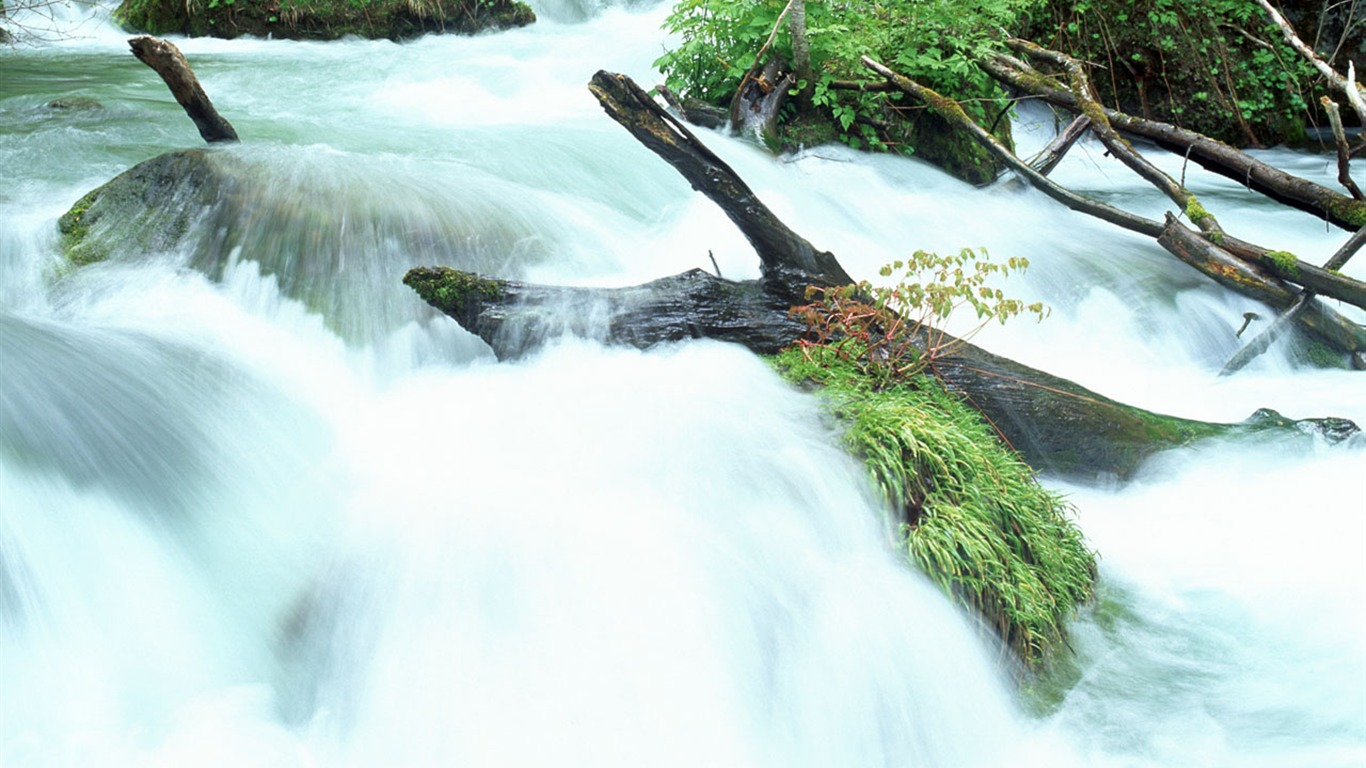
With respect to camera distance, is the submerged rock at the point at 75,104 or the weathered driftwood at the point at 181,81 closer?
the weathered driftwood at the point at 181,81

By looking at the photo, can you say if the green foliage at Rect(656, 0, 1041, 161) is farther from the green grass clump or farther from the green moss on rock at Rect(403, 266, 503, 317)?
the green grass clump

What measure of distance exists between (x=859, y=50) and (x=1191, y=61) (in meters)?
4.92

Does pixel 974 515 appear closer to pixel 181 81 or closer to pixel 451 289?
pixel 451 289

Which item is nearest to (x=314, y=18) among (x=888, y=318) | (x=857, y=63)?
(x=857, y=63)

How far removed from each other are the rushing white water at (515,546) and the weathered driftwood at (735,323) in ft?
0.44

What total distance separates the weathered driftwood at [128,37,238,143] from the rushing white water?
2.66ft

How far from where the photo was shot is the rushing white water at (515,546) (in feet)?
10.2

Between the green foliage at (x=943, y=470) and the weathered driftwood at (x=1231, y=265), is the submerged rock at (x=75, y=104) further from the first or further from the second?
the weathered driftwood at (x=1231, y=265)

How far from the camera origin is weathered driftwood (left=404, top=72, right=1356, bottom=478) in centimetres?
454

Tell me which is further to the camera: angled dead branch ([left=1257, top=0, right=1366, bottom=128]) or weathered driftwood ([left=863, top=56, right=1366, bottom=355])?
angled dead branch ([left=1257, top=0, right=1366, bottom=128])

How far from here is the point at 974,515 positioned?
3.72 m

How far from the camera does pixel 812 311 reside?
4.49m

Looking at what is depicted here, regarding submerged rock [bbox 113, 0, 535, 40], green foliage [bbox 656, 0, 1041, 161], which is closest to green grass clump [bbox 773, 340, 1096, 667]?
green foliage [bbox 656, 0, 1041, 161]

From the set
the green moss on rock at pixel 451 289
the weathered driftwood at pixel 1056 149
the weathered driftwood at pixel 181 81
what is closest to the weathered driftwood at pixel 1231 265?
the weathered driftwood at pixel 1056 149
